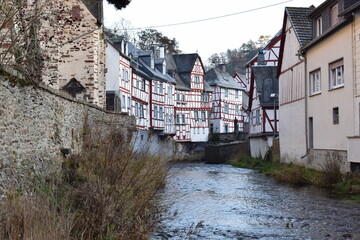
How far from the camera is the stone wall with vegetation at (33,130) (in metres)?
8.67

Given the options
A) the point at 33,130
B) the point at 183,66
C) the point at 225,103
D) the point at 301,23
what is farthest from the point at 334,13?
the point at 225,103

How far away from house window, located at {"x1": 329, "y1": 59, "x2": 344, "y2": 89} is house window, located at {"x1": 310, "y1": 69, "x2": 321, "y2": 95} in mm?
1813

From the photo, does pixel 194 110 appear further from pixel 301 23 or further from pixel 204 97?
pixel 301 23

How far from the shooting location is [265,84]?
3903 centimetres

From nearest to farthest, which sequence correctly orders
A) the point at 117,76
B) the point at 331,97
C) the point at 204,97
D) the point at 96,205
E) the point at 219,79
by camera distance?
the point at 96,205 → the point at 331,97 → the point at 117,76 → the point at 204,97 → the point at 219,79

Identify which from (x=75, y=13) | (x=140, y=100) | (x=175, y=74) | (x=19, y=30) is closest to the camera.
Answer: (x=19, y=30)

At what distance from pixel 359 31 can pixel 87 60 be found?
12.2 metres

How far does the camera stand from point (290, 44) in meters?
27.2

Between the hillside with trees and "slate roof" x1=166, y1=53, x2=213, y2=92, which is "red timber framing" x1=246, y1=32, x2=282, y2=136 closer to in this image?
"slate roof" x1=166, y1=53, x2=213, y2=92

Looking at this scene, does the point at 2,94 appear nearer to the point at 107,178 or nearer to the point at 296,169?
the point at 107,178

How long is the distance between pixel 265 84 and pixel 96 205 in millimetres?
32456

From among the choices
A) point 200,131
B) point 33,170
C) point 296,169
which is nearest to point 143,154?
point 33,170

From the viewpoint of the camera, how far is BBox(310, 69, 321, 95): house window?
75.8ft

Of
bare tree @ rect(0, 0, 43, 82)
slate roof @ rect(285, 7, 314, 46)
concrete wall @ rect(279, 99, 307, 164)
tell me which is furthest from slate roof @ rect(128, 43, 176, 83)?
bare tree @ rect(0, 0, 43, 82)
